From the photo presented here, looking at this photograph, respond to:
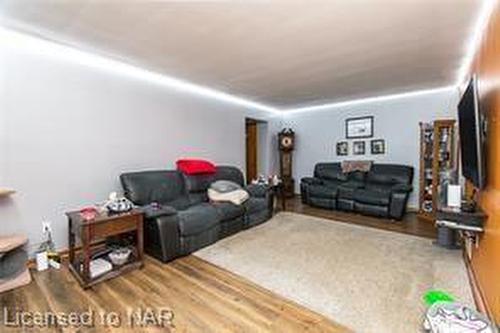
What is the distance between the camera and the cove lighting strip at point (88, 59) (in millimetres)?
2572

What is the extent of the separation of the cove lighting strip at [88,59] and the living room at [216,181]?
2 cm

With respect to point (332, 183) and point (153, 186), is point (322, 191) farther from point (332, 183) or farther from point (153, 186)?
point (153, 186)

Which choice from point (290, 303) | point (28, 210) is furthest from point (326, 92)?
point (28, 210)

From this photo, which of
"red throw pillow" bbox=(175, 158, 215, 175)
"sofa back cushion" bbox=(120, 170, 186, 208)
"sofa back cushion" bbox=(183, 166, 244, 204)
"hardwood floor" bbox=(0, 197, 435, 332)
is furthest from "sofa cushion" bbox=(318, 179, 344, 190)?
"hardwood floor" bbox=(0, 197, 435, 332)

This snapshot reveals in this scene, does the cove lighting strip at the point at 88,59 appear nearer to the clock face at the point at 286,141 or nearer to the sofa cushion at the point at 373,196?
the clock face at the point at 286,141

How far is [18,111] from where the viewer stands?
102 inches

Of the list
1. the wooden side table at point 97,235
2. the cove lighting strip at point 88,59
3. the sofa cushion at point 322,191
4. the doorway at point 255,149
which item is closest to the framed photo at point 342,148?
the sofa cushion at point 322,191

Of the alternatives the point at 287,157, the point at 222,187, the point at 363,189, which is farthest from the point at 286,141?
the point at 222,187

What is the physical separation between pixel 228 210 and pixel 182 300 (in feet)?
5.16

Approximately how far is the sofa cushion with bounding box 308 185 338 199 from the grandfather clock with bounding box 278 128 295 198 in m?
1.10

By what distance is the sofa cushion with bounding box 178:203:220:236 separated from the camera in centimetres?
291

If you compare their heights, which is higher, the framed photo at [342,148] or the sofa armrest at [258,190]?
the framed photo at [342,148]

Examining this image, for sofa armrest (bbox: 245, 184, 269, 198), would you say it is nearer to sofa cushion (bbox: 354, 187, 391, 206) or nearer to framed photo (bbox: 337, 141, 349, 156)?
sofa cushion (bbox: 354, 187, 391, 206)

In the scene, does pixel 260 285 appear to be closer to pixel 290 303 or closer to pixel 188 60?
pixel 290 303
